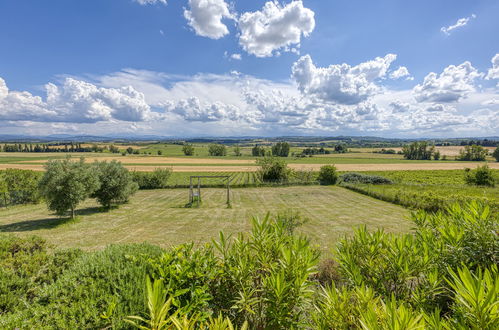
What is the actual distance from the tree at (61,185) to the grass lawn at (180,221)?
177cm

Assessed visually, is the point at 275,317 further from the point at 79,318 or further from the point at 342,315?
the point at 79,318

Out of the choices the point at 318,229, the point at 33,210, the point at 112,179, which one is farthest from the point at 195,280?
the point at 33,210

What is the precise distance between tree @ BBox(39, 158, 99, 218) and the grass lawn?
1.77 m

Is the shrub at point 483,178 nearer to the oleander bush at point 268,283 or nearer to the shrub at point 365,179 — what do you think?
the shrub at point 365,179

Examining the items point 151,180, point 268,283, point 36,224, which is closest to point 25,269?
point 268,283

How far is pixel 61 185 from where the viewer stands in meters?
14.9

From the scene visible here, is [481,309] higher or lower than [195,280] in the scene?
higher

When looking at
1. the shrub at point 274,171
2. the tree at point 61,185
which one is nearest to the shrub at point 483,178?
the shrub at point 274,171

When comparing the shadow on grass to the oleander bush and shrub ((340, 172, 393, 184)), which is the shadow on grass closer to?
the oleander bush

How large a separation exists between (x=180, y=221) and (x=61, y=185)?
878cm

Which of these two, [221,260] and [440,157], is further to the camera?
[440,157]

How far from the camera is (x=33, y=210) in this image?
2067cm

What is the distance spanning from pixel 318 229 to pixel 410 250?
13176mm

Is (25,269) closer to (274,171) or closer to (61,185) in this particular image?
(61,185)
